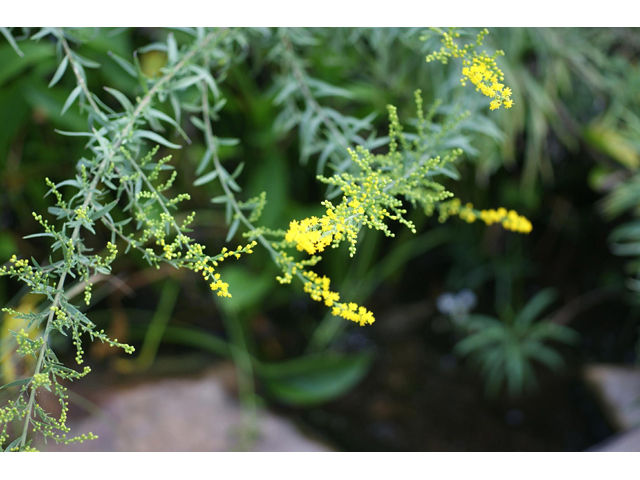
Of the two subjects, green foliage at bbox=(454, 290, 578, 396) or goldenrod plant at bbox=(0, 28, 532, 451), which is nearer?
goldenrod plant at bbox=(0, 28, 532, 451)

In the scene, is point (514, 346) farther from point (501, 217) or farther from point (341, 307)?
point (341, 307)

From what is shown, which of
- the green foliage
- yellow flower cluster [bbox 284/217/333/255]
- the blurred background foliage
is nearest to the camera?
yellow flower cluster [bbox 284/217/333/255]

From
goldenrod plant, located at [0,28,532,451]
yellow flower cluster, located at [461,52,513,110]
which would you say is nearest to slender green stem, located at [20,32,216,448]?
goldenrod plant, located at [0,28,532,451]

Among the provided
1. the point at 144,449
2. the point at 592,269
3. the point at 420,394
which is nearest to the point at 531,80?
the point at 592,269

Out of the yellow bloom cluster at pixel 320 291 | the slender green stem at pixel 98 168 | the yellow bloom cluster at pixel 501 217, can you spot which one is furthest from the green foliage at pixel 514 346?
the slender green stem at pixel 98 168

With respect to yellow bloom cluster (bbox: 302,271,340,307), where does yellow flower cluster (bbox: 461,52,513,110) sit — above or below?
above

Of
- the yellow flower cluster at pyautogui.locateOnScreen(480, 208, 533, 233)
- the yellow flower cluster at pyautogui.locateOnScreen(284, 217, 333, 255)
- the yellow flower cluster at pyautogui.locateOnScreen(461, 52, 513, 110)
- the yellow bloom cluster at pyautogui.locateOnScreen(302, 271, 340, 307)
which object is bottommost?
the yellow bloom cluster at pyautogui.locateOnScreen(302, 271, 340, 307)

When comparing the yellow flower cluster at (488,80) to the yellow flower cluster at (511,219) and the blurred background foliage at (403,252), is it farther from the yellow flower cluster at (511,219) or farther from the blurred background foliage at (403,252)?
the blurred background foliage at (403,252)

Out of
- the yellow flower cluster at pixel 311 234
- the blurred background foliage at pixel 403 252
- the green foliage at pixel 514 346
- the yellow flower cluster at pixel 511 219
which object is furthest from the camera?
the green foliage at pixel 514 346

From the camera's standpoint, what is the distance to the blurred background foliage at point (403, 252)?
1090 millimetres

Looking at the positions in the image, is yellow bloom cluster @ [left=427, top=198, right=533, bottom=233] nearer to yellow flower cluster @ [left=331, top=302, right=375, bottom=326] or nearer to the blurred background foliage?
yellow flower cluster @ [left=331, top=302, right=375, bottom=326]

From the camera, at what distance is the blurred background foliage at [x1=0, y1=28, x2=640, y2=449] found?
1.09m

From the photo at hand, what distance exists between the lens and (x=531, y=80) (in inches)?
46.8
